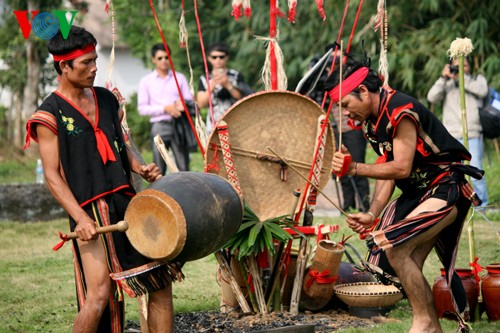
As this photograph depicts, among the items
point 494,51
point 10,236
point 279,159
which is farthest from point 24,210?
point 494,51

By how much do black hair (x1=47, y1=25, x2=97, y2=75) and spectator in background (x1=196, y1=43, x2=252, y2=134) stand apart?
457cm

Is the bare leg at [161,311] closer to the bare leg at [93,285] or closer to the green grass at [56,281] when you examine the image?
the bare leg at [93,285]

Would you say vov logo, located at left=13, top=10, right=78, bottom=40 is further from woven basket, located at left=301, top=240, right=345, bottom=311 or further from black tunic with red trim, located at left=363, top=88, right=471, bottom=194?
woven basket, located at left=301, top=240, right=345, bottom=311

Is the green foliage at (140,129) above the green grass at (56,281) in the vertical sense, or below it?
above

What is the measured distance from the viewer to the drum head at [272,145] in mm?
6633

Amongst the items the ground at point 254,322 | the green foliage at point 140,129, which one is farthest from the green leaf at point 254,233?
the green foliage at point 140,129

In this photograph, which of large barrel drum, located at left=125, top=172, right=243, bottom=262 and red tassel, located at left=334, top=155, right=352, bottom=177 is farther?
red tassel, located at left=334, top=155, right=352, bottom=177

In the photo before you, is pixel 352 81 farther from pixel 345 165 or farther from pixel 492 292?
pixel 492 292

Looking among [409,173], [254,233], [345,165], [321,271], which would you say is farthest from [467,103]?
[345,165]

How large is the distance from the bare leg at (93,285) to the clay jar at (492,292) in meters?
2.63

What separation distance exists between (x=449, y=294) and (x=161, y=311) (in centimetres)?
205

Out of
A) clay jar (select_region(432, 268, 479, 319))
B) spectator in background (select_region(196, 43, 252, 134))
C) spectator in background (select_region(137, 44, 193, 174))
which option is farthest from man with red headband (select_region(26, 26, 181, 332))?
spectator in background (select_region(137, 44, 193, 174))

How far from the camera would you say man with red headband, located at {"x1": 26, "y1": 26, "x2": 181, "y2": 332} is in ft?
16.5

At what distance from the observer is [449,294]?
20.4 ft
